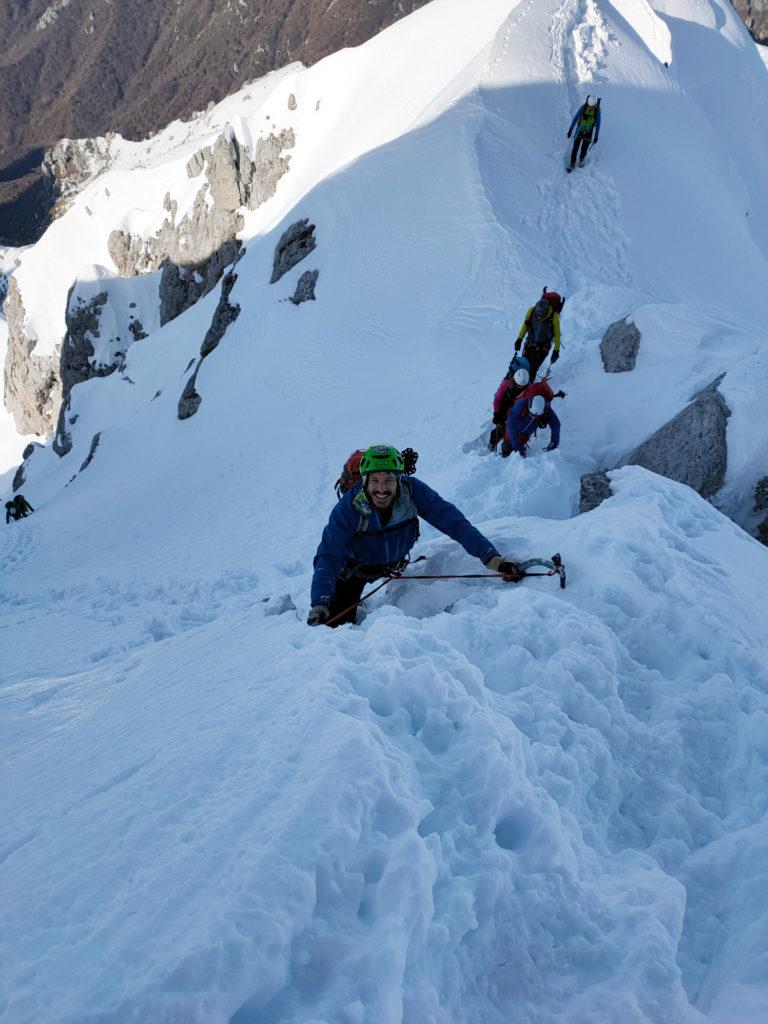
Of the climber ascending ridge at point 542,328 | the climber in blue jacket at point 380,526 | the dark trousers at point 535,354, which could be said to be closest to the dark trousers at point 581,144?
the climber ascending ridge at point 542,328

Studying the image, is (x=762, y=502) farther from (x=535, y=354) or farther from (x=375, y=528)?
(x=535, y=354)

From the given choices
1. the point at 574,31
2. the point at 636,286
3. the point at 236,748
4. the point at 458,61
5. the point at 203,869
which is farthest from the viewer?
the point at 458,61

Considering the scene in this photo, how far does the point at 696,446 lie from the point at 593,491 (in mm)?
1176

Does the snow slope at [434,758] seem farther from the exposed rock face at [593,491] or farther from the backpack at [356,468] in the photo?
the backpack at [356,468]

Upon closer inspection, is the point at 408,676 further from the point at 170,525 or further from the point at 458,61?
the point at 458,61

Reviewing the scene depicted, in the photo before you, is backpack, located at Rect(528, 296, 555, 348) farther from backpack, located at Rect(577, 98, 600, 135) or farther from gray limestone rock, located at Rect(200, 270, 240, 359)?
gray limestone rock, located at Rect(200, 270, 240, 359)

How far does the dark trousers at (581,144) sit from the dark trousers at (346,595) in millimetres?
16279

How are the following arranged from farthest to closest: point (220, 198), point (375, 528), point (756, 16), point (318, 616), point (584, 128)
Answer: point (756, 16) → point (220, 198) → point (584, 128) → point (375, 528) → point (318, 616)

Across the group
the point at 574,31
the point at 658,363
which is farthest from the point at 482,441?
the point at 574,31

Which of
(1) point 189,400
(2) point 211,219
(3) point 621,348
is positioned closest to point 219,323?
(1) point 189,400

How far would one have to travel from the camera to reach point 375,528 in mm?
4215

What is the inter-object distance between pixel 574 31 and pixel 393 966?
25400mm

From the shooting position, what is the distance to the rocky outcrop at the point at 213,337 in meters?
17.7

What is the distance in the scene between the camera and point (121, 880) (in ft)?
6.49
